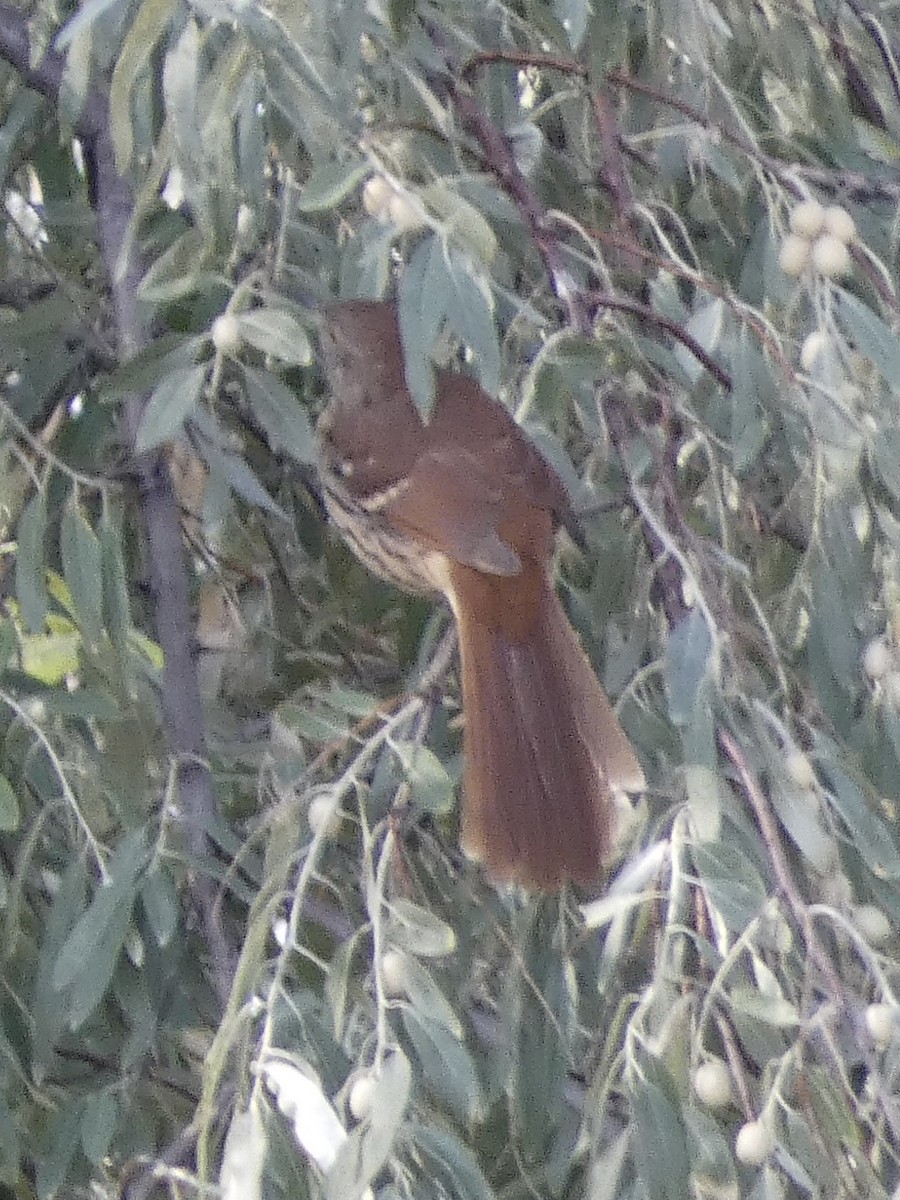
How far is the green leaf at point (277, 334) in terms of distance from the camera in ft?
5.73

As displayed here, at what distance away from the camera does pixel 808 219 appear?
5.87 feet

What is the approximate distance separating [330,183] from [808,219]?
0.44 metres

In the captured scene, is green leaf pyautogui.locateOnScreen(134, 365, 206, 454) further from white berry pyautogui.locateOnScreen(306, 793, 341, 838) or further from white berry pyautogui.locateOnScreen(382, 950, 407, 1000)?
white berry pyautogui.locateOnScreen(382, 950, 407, 1000)

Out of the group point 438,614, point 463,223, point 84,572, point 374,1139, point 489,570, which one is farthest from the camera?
point 438,614

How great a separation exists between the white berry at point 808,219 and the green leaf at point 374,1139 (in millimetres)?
884

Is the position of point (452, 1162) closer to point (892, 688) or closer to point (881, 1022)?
point (881, 1022)

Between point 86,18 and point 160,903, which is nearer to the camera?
point 86,18

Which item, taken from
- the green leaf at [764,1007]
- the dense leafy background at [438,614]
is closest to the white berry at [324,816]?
the dense leafy background at [438,614]

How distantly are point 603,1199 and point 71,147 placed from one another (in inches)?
57.4

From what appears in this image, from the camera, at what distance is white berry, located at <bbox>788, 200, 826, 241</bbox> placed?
1786 millimetres

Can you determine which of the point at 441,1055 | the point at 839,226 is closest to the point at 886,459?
the point at 839,226

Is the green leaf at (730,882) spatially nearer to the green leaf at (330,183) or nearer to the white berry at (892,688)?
the white berry at (892,688)

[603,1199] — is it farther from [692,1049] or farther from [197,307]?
[197,307]

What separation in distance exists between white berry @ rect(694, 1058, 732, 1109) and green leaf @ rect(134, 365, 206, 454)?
737 millimetres
